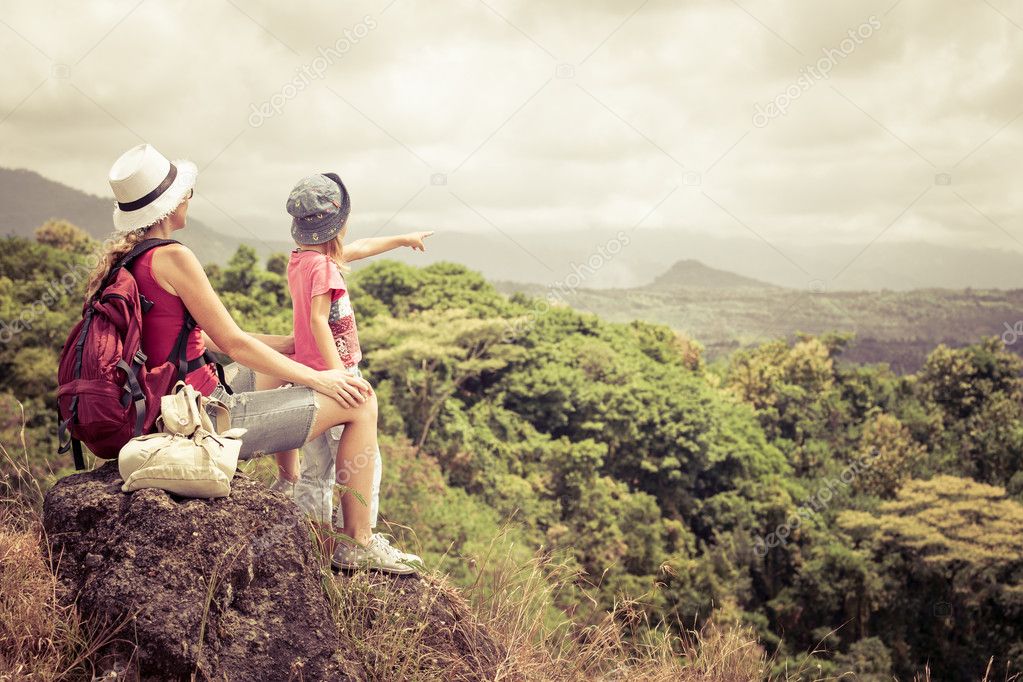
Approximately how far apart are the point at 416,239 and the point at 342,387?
112 cm

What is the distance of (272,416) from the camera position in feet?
9.86

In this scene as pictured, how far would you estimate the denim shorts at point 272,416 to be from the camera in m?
2.96

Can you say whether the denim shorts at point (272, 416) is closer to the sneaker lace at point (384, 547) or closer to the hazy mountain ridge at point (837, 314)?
the sneaker lace at point (384, 547)

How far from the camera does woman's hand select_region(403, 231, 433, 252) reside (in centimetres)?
398

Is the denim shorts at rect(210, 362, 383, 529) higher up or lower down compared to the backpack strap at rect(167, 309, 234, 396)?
lower down

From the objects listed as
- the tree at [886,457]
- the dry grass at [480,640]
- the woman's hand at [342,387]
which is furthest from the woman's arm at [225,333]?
the tree at [886,457]

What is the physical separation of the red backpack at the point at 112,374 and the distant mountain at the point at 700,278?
9745 cm

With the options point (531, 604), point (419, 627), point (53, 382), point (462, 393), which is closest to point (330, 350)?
point (419, 627)

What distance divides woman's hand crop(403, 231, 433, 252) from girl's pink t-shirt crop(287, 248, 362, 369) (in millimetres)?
613

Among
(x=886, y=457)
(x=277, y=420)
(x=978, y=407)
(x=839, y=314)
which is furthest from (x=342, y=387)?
(x=839, y=314)

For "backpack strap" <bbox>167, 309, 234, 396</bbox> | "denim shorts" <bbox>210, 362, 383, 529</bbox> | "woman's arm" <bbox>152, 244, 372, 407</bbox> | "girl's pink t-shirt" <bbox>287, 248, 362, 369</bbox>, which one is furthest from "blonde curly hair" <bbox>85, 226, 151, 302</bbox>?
"girl's pink t-shirt" <bbox>287, 248, 362, 369</bbox>

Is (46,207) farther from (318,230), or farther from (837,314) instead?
(837,314)

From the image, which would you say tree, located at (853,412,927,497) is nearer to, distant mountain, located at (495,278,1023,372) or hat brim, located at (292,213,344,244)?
hat brim, located at (292,213,344,244)

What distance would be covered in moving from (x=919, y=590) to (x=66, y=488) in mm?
19468
